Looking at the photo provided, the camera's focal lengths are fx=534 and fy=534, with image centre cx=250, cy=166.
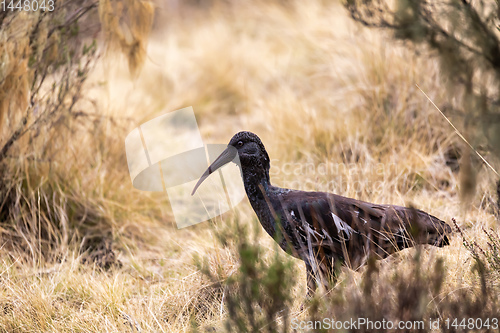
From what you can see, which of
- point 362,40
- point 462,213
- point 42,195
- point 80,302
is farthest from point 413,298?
point 362,40

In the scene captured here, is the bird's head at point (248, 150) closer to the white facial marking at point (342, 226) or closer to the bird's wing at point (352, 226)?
the bird's wing at point (352, 226)

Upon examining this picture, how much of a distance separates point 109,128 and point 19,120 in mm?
1143

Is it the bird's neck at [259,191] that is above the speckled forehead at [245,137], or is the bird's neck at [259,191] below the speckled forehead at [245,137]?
below

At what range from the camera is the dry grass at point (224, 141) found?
308cm

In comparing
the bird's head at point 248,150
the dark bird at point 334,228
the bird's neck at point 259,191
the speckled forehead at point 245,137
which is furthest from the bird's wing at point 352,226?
the speckled forehead at point 245,137

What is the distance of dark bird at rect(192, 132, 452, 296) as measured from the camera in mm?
2811

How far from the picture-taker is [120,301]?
124 inches

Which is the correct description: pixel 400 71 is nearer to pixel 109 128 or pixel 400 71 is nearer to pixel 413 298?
pixel 109 128

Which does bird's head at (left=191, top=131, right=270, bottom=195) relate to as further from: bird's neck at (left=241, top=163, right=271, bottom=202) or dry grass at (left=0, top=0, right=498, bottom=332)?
dry grass at (left=0, top=0, right=498, bottom=332)

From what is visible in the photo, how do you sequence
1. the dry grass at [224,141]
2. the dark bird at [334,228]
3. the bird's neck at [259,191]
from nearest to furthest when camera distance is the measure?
the dark bird at [334,228] → the bird's neck at [259,191] → the dry grass at [224,141]

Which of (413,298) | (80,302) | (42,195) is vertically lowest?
(80,302)

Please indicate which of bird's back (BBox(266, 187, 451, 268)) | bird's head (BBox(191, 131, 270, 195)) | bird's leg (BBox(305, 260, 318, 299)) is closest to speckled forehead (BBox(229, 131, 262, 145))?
bird's head (BBox(191, 131, 270, 195))

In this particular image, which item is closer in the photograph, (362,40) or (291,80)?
(362,40)

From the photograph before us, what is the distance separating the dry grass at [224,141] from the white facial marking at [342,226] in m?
0.24
